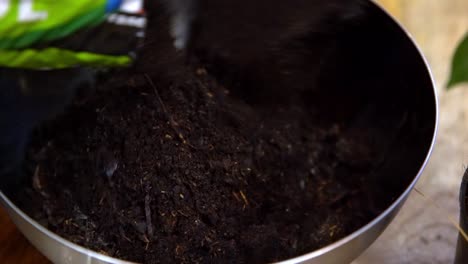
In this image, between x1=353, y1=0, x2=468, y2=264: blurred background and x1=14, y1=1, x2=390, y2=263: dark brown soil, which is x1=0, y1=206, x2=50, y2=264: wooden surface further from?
x1=353, y1=0, x2=468, y2=264: blurred background

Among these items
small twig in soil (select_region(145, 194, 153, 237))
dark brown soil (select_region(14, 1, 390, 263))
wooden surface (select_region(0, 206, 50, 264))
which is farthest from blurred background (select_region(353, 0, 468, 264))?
wooden surface (select_region(0, 206, 50, 264))

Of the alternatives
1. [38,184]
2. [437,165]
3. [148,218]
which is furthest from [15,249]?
[437,165]

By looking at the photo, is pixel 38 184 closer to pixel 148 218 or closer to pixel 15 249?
pixel 15 249

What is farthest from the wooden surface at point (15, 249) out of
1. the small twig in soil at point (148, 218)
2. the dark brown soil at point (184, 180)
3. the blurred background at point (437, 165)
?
the blurred background at point (437, 165)

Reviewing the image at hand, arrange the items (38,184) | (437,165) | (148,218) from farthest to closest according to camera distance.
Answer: (437,165), (38,184), (148,218)

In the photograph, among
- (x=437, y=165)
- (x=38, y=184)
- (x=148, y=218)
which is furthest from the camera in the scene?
(x=437, y=165)

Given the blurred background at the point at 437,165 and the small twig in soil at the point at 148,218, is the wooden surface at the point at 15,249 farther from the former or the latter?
the blurred background at the point at 437,165

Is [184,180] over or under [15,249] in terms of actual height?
over
